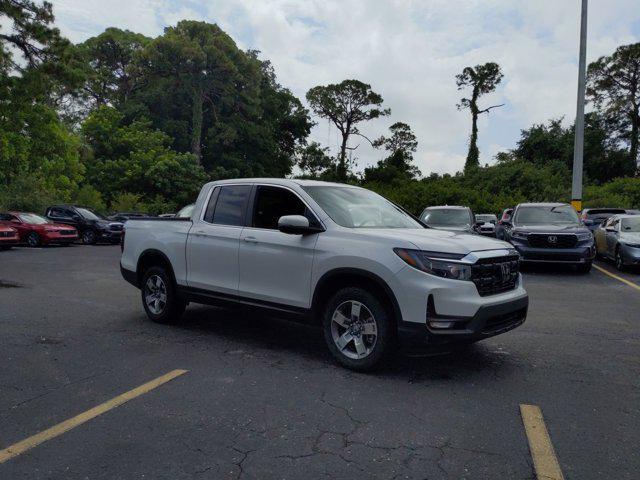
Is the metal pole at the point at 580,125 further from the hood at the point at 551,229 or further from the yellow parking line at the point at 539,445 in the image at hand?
the yellow parking line at the point at 539,445

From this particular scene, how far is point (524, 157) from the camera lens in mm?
52312

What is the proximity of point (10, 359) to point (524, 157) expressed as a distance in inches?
2092

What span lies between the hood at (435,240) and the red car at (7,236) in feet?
57.9

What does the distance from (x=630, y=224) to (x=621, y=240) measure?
43.6 inches

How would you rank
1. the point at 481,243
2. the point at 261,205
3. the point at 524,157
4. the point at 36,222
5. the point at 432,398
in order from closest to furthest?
the point at 432,398 → the point at 481,243 → the point at 261,205 → the point at 36,222 → the point at 524,157

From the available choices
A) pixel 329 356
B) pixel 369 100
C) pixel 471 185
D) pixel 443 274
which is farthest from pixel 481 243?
pixel 369 100

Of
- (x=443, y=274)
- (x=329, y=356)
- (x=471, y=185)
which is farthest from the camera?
(x=471, y=185)

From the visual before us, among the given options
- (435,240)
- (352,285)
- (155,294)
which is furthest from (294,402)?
(155,294)

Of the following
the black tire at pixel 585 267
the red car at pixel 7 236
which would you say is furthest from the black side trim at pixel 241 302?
the red car at pixel 7 236

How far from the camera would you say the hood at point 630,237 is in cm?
1295

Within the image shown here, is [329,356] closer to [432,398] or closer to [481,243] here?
[432,398]

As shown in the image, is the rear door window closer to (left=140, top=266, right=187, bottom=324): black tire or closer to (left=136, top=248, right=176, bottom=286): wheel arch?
(left=136, top=248, right=176, bottom=286): wheel arch

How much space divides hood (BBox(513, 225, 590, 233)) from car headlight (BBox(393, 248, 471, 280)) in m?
8.68

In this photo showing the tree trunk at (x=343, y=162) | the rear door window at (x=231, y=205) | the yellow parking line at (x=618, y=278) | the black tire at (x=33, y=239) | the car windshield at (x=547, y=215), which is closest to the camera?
the rear door window at (x=231, y=205)
